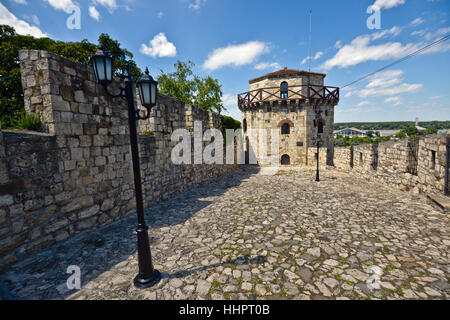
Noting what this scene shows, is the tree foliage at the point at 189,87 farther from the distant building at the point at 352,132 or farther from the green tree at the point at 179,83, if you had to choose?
the distant building at the point at 352,132

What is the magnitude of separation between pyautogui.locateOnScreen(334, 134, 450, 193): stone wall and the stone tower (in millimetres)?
6782

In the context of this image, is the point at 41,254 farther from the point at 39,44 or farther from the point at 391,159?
the point at 39,44

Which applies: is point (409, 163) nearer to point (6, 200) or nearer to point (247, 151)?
point (6, 200)

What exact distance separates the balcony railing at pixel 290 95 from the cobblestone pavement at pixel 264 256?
42.8 ft

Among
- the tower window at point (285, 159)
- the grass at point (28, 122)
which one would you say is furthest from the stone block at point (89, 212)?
the tower window at point (285, 159)

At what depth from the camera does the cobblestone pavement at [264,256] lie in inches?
114

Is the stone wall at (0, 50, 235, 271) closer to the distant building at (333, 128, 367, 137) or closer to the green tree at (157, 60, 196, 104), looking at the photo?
the green tree at (157, 60, 196, 104)

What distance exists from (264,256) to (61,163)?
461 cm

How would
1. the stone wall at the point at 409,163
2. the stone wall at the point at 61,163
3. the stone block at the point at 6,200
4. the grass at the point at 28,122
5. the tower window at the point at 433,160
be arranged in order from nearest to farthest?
the stone block at the point at 6,200, the stone wall at the point at 61,163, the grass at the point at 28,122, the stone wall at the point at 409,163, the tower window at the point at 433,160

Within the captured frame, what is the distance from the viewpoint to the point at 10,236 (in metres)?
3.34

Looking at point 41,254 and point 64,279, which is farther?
point 41,254

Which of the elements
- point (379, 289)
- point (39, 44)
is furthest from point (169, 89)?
point (379, 289)

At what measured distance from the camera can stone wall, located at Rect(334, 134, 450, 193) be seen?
242 inches
